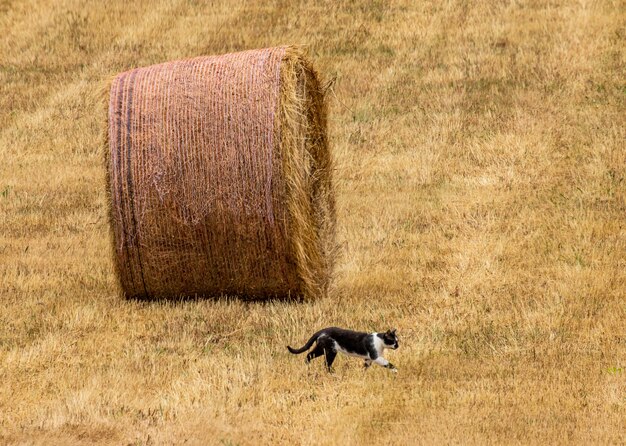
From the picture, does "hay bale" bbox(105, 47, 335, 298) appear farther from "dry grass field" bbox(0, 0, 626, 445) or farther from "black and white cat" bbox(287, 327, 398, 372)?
"black and white cat" bbox(287, 327, 398, 372)

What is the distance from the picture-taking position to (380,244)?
1289cm

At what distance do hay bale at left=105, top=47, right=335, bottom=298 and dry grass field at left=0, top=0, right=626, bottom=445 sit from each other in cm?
31

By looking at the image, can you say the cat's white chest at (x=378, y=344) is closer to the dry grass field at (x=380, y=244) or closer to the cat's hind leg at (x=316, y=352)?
the dry grass field at (x=380, y=244)

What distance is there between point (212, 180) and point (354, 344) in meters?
2.64

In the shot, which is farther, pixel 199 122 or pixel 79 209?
pixel 79 209

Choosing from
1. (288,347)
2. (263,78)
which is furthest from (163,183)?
(288,347)

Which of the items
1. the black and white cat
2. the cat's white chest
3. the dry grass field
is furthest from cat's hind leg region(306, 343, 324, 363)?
the cat's white chest

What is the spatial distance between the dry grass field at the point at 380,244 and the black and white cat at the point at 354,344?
0.51 ft

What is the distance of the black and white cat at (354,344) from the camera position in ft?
27.8

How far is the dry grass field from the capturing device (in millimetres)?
8055

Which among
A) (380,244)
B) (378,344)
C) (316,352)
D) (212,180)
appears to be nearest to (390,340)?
(378,344)

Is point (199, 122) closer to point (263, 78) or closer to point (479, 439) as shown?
point (263, 78)

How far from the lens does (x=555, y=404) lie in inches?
316

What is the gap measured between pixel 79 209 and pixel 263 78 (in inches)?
204
